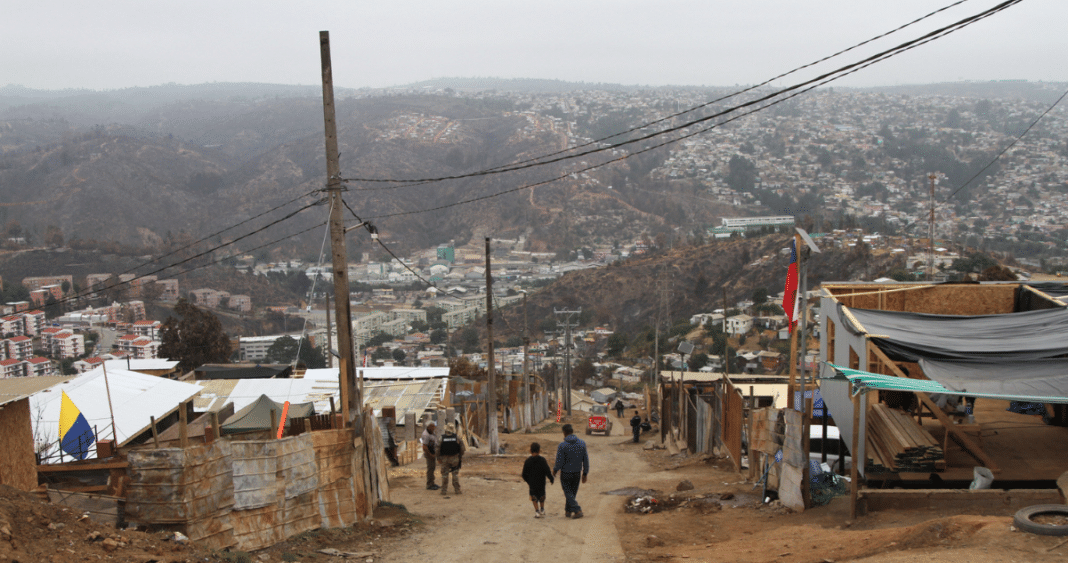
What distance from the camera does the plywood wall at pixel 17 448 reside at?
26.4 feet

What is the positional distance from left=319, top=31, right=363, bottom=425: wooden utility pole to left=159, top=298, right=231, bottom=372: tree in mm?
39839

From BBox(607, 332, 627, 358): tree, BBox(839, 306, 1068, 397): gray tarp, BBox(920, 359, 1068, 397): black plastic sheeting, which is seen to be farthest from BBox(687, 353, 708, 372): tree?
BBox(920, 359, 1068, 397): black plastic sheeting

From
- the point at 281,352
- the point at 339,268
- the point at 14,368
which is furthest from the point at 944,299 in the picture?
the point at 14,368

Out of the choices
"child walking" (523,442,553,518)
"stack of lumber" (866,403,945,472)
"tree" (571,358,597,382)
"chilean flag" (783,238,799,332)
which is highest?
"chilean flag" (783,238,799,332)

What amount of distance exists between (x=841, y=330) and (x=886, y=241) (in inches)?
2710

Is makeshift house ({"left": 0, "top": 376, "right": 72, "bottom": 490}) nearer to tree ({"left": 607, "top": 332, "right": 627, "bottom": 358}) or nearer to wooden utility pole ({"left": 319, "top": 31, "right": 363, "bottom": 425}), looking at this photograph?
wooden utility pole ({"left": 319, "top": 31, "right": 363, "bottom": 425})

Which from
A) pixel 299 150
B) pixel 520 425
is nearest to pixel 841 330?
A: pixel 520 425

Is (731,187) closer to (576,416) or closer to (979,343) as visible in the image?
(576,416)

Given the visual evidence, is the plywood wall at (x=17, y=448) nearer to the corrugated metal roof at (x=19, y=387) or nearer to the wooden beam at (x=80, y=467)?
the corrugated metal roof at (x=19, y=387)

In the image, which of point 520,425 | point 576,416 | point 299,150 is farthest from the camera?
point 299,150

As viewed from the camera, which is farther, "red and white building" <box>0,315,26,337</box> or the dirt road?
"red and white building" <box>0,315,26,337</box>

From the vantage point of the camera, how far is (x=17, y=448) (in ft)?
27.1

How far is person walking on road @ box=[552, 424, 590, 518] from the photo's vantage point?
859cm

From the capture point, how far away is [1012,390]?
21.7 ft
